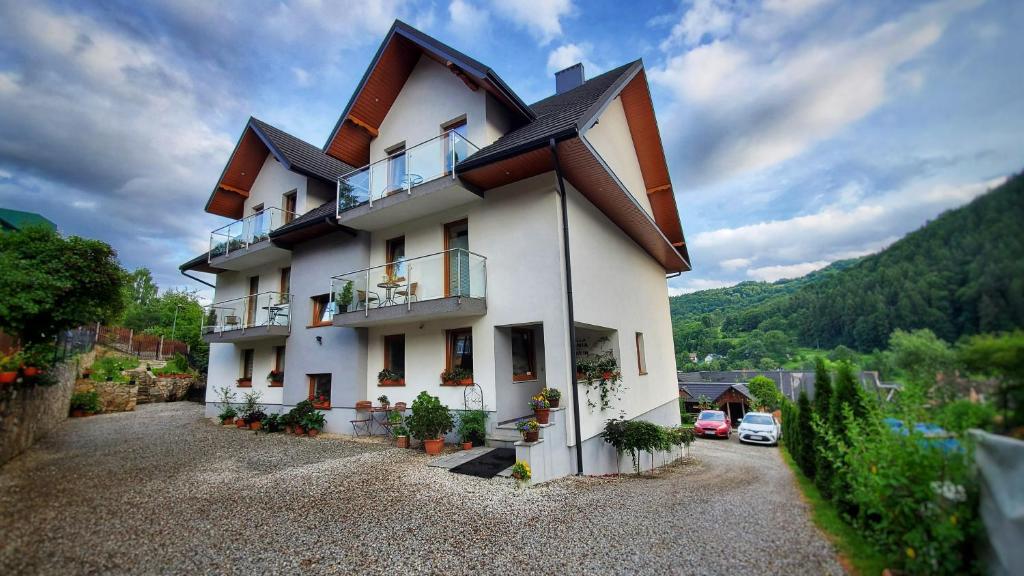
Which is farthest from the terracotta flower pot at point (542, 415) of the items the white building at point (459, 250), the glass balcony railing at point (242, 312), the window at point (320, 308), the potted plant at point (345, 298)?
the glass balcony railing at point (242, 312)

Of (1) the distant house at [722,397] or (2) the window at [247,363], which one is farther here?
(1) the distant house at [722,397]

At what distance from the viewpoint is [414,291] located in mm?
9492

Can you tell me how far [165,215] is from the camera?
3272 centimetres

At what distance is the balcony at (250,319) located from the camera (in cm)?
1247

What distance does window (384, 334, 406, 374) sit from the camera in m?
10.4

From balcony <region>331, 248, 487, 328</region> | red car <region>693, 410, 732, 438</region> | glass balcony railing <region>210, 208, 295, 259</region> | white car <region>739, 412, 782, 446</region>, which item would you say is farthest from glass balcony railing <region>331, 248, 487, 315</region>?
red car <region>693, 410, 732, 438</region>

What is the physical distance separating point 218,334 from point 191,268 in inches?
160

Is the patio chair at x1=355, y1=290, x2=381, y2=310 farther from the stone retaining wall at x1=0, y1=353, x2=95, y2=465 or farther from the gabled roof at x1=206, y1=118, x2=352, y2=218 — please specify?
the stone retaining wall at x1=0, y1=353, x2=95, y2=465

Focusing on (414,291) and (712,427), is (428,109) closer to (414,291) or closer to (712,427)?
(414,291)

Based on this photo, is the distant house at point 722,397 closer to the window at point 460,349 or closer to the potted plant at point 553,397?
the window at point 460,349

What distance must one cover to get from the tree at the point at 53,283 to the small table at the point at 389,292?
522 cm

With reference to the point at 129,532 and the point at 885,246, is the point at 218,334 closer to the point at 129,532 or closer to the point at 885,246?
the point at 129,532

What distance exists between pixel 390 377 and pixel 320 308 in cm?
379

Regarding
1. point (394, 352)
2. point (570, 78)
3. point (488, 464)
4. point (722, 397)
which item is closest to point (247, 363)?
point (394, 352)
